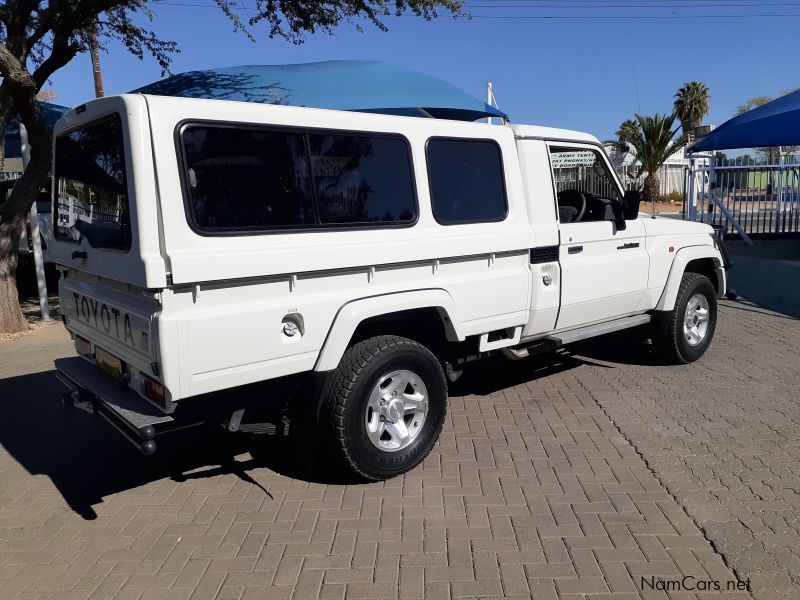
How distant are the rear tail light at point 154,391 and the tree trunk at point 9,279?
5.82 m

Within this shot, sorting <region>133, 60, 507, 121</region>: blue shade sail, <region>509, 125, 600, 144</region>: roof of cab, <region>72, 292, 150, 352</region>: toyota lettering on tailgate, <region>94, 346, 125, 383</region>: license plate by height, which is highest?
<region>133, 60, 507, 121</region>: blue shade sail

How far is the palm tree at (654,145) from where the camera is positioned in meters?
28.5

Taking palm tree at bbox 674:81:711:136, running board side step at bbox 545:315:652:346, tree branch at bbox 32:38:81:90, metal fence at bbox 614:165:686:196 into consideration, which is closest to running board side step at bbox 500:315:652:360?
running board side step at bbox 545:315:652:346

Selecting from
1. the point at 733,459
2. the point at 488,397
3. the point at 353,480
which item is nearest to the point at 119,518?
the point at 353,480

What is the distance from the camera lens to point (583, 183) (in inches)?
239

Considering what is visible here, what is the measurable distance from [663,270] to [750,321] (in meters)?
3.32

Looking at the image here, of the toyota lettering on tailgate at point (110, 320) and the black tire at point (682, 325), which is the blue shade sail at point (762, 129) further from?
the toyota lettering on tailgate at point (110, 320)

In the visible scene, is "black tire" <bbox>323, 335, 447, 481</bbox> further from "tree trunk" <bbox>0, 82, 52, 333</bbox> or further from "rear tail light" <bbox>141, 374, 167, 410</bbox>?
"tree trunk" <bbox>0, 82, 52, 333</bbox>

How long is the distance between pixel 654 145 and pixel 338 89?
23.0 metres

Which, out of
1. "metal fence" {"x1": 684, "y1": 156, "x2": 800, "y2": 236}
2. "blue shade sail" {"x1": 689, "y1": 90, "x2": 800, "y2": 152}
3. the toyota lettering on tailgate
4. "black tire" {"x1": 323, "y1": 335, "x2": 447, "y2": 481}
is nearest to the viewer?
the toyota lettering on tailgate

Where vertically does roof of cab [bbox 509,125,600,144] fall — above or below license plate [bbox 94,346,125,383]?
above

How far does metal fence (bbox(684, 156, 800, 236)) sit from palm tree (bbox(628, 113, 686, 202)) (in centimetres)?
1678

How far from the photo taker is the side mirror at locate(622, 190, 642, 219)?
530 cm

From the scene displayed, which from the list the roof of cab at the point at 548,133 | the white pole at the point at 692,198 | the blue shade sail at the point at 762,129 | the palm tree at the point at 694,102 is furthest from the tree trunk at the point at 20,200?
the palm tree at the point at 694,102
